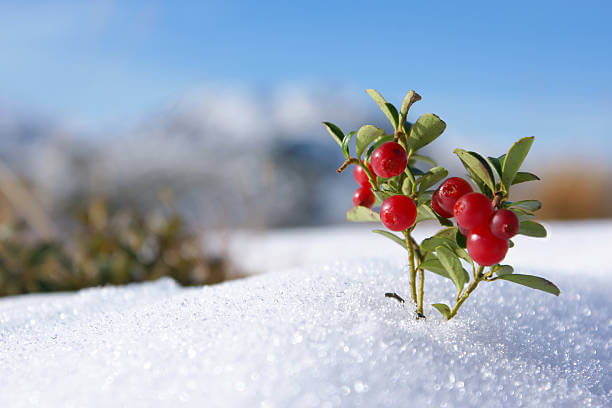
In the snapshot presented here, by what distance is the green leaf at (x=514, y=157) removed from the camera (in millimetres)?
567

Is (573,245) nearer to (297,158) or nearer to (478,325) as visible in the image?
(478,325)

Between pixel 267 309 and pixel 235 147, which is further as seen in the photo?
pixel 235 147

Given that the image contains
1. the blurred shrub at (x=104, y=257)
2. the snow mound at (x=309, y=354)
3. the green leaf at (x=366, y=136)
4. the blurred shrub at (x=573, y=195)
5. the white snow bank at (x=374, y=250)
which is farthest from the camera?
the blurred shrub at (x=573, y=195)

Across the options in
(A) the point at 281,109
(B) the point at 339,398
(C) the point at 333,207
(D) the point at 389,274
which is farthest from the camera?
(A) the point at 281,109

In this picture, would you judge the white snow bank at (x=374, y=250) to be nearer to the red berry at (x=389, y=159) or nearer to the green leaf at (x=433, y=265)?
the green leaf at (x=433, y=265)

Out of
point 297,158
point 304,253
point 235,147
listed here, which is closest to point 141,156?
point 235,147

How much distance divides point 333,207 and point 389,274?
15.0 feet

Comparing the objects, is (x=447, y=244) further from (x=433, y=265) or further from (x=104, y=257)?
(x=104, y=257)

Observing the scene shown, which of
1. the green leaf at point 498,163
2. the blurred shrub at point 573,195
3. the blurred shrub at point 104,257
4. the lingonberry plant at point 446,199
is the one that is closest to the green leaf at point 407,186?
the lingonberry plant at point 446,199

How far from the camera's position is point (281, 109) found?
6500 mm

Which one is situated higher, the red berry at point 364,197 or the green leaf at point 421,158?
the green leaf at point 421,158

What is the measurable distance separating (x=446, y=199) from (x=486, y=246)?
8 cm

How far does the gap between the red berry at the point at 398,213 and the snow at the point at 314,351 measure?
13 centimetres

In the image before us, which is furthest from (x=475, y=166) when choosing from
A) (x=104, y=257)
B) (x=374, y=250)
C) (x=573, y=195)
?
(x=573, y=195)
